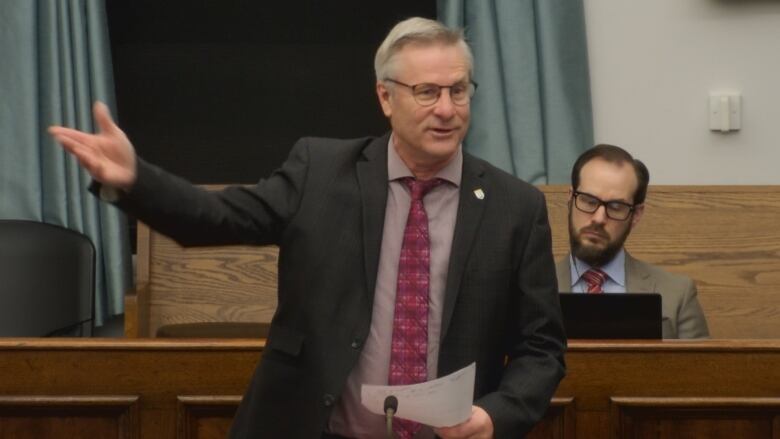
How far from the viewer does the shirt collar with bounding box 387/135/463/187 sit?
8.12ft

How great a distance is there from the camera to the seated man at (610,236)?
4.06 meters

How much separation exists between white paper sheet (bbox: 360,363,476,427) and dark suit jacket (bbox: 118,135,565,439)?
12cm

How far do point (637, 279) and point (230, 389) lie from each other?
1.52 meters

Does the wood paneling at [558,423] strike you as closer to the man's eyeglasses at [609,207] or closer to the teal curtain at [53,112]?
the man's eyeglasses at [609,207]

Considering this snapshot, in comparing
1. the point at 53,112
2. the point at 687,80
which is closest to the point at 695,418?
the point at 687,80

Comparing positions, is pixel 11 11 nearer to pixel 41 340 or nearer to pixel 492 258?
pixel 41 340

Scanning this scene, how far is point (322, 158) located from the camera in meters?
2.45

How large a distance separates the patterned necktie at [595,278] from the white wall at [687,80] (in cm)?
119

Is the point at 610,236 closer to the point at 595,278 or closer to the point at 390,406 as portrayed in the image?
the point at 595,278

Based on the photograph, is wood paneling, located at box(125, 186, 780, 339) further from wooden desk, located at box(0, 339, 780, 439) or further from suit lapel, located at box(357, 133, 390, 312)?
suit lapel, located at box(357, 133, 390, 312)

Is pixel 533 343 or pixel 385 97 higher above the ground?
pixel 385 97

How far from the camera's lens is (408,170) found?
2486 mm

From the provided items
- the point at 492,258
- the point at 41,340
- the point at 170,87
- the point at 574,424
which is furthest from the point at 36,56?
the point at 492,258

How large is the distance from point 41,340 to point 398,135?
48.8 inches
